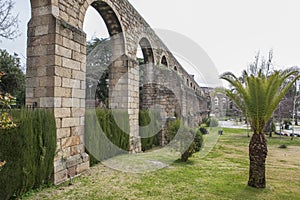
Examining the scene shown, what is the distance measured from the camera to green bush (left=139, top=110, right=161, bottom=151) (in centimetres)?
917

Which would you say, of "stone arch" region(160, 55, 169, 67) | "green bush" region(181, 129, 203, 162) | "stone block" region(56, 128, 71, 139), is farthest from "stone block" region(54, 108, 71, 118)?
"stone arch" region(160, 55, 169, 67)

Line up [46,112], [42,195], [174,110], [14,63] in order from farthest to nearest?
[14,63], [174,110], [46,112], [42,195]

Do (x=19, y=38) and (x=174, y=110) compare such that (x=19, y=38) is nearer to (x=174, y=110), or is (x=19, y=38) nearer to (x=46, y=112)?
(x=174, y=110)

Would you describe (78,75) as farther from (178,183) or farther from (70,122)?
(178,183)

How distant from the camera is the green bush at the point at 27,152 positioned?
11.8 feet

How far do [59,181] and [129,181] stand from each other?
1.44 m

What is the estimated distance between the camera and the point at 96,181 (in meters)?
4.86

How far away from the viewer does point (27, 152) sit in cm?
399

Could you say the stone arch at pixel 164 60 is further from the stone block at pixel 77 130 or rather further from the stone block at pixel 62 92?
the stone block at pixel 62 92

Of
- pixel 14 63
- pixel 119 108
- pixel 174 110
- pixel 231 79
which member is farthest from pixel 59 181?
pixel 14 63

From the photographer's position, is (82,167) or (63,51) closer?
(63,51)

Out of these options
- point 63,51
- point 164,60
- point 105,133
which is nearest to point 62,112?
point 63,51

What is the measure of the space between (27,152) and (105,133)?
2781 mm

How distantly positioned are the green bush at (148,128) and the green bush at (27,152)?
16.1 ft
